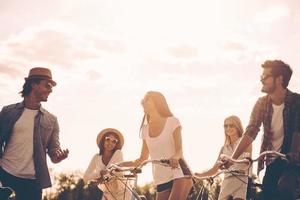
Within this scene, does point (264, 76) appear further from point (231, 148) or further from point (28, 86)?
point (28, 86)

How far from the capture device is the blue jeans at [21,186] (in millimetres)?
7336

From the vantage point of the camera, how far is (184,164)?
24.1 ft

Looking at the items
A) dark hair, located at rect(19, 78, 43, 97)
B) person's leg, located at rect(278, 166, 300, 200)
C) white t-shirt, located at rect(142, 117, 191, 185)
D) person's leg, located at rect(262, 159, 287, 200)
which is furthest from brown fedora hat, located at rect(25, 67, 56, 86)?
person's leg, located at rect(278, 166, 300, 200)

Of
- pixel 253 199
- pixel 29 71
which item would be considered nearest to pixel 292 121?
pixel 253 199

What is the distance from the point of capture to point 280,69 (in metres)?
6.78

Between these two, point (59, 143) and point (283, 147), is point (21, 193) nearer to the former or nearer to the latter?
point (59, 143)

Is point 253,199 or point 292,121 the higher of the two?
point 292,121

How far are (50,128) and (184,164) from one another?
199 centimetres

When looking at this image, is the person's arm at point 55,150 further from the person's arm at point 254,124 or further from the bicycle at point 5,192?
the person's arm at point 254,124

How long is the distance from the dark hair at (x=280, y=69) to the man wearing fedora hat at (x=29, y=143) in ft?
9.49

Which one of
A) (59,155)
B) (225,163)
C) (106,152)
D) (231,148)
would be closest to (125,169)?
(59,155)

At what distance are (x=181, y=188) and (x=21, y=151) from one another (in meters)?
2.19

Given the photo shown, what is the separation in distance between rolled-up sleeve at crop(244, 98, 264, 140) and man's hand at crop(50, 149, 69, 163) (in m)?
2.41

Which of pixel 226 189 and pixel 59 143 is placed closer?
pixel 59 143
